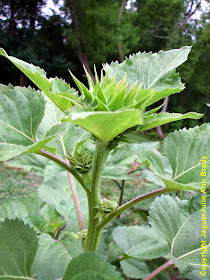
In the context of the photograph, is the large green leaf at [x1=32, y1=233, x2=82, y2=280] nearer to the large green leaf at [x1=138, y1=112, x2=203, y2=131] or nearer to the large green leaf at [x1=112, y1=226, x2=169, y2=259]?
the large green leaf at [x1=112, y1=226, x2=169, y2=259]

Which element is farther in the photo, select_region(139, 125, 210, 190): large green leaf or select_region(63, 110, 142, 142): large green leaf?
select_region(139, 125, 210, 190): large green leaf

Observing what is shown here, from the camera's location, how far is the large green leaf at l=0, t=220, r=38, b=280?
38 centimetres

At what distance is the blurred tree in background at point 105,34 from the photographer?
540 centimetres

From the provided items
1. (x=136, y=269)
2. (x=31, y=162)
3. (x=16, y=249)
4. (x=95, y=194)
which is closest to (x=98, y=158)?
(x=95, y=194)

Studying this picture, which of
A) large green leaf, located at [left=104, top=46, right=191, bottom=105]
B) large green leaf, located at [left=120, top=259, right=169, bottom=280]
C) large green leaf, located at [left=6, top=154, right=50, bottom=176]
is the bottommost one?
large green leaf, located at [left=120, top=259, right=169, bottom=280]

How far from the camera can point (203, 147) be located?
424mm

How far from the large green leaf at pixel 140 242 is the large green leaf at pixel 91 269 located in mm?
172

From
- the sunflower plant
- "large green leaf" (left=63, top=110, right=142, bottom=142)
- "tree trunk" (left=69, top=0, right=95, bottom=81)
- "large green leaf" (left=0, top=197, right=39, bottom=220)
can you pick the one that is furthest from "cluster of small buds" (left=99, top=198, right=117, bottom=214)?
"tree trunk" (left=69, top=0, right=95, bottom=81)

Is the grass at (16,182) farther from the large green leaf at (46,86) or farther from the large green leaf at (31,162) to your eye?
the large green leaf at (46,86)

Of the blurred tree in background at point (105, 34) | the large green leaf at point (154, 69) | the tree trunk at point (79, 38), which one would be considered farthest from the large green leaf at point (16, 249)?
the tree trunk at point (79, 38)

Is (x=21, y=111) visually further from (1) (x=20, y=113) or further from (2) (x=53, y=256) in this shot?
(2) (x=53, y=256)

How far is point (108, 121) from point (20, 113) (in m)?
0.17

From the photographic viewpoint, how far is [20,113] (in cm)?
40

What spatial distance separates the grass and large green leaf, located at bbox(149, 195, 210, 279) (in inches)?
49.5
